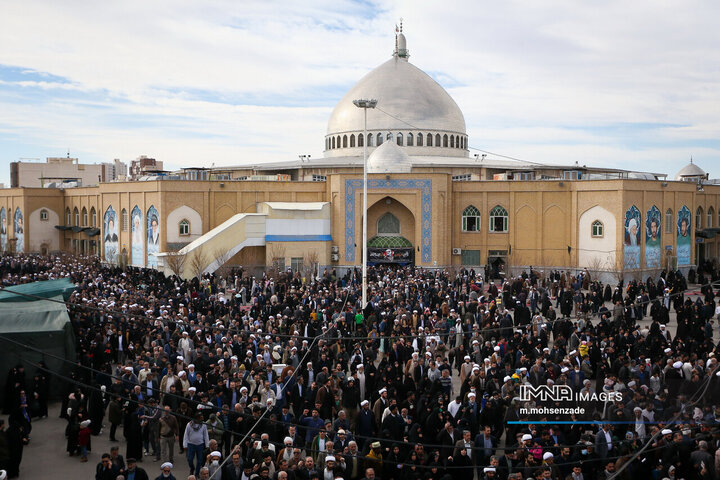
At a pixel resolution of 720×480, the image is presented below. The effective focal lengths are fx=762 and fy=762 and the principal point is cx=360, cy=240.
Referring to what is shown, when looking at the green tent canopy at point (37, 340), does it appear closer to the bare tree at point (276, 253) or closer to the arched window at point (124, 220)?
the bare tree at point (276, 253)

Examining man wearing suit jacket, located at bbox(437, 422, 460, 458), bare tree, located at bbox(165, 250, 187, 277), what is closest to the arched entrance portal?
bare tree, located at bbox(165, 250, 187, 277)

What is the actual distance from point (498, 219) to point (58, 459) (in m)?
29.1

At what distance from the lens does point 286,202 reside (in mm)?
38656

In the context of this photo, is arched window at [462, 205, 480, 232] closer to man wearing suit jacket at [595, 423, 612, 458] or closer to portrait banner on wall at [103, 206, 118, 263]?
portrait banner on wall at [103, 206, 118, 263]

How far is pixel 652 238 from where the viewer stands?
36.3 metres

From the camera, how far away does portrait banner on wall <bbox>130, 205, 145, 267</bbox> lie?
3969 cm

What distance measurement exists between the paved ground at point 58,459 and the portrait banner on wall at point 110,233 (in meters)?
29.9

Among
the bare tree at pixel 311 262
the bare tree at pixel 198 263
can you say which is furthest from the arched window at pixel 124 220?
the bare tree at pixel 311 262

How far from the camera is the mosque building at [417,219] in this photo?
116 feet

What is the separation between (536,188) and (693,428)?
93.0ft

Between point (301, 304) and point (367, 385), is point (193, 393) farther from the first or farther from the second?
point (301, 304)

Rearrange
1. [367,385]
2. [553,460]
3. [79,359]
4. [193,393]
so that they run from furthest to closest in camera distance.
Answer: [79,359]
[367,385]
[193,393]
[553,460]

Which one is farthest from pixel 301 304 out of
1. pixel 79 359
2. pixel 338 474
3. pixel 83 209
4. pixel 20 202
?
pixel 20 202

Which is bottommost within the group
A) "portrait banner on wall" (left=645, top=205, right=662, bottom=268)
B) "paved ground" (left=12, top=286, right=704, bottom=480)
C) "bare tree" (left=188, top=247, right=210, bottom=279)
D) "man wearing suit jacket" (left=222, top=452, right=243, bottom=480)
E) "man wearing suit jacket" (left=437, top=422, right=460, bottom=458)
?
"paved ground" (left=12, top=286, right=704, bottom=480)
